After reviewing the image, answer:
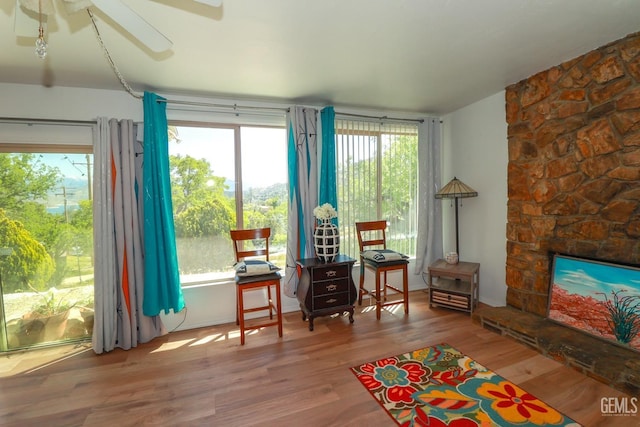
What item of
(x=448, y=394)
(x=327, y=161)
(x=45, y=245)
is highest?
(x=327, y=161)

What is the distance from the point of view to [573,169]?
252 centimetres

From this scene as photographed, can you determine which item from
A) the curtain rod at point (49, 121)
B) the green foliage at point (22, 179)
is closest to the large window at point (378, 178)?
the curtain rod at point (49, 121)

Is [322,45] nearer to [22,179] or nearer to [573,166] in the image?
[573,166]

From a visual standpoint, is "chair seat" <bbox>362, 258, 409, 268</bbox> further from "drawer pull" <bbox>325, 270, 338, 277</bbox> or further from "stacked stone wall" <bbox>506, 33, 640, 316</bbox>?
"stacked stone wall" <bbox>506, 33, 640, 316</bbox>

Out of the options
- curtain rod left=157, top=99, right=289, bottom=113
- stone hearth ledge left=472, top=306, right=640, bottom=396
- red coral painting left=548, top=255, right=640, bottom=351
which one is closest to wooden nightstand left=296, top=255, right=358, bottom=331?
stone hearth ledge left=472, top=306, right=640, bottom=396

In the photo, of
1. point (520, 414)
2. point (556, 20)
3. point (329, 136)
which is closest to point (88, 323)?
point (329, 136)

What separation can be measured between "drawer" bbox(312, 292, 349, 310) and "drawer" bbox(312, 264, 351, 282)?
0.62 ft

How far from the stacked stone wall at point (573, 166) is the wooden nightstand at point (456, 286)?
38 centimetres

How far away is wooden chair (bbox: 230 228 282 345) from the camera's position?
265 centimetres

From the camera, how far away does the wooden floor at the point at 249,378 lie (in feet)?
5.93

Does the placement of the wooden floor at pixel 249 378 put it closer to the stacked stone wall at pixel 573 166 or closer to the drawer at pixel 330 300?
the drawer at pixel 330 300

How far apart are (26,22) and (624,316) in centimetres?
418

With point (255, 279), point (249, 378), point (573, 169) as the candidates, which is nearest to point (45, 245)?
point (255, 279)

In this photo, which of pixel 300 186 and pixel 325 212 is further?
pixel 300 186
